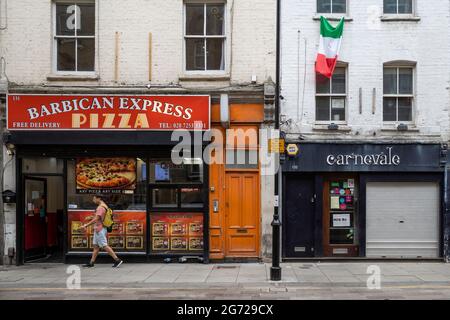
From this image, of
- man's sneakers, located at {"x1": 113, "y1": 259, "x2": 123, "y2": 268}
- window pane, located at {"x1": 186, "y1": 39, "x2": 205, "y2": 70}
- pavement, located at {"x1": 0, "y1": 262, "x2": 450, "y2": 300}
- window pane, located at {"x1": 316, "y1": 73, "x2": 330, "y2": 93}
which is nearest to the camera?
pavement, located at {"x1": 0, "y1": 262, "x2": 450, "y2": 300}

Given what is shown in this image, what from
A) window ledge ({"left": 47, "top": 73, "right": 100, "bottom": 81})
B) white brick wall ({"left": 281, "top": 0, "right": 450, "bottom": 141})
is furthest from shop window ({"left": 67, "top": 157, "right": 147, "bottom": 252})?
white brick wall ({"left": 281, "top": 0, "right": 450, "bottom": 141})

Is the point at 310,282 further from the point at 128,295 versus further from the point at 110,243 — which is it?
the point at 110,243

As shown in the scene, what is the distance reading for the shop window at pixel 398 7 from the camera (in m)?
15.4

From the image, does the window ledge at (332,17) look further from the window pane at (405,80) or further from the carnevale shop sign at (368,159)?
the carnevale shop sign at (368,159)

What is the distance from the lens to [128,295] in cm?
1109

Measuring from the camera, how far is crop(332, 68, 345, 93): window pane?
1546 centimetres

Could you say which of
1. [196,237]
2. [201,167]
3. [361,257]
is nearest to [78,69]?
[201,167]

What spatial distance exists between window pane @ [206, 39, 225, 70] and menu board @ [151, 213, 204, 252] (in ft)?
14.8

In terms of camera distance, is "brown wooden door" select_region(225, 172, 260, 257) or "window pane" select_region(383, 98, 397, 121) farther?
"window pane" select_region(383, 98, 397, 121)

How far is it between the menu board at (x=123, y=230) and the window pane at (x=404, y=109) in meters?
8.29

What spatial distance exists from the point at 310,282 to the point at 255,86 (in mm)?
5953

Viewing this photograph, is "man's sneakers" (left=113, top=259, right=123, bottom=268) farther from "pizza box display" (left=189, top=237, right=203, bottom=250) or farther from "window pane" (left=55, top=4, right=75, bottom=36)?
"window pane" (left=55, top=4, right=75, bottom=36)

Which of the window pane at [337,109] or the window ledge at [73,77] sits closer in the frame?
the window ledge at [73,77]

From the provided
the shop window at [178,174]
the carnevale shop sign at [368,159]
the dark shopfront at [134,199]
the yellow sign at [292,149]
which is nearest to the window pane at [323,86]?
the yellow sign at [292,149]
